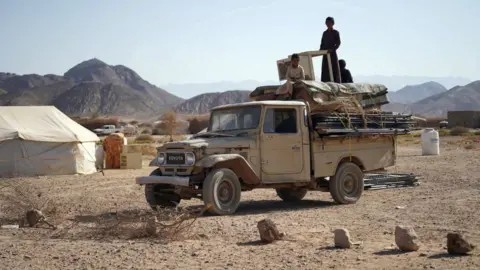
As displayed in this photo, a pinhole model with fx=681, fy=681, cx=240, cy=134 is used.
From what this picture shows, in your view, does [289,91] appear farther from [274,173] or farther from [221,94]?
[221,94]

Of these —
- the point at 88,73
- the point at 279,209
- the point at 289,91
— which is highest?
the point at 88,73

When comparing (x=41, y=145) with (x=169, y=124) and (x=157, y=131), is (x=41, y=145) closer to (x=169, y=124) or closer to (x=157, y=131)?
(x=169, y=124)

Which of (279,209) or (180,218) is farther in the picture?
(279,209)

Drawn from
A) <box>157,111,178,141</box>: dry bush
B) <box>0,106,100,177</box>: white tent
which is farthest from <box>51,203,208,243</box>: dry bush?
<box>157,111,178,141</box>: dry bush

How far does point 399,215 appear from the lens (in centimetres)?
1096

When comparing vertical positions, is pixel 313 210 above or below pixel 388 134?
below

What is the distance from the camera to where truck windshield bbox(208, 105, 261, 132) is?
12.1 meters

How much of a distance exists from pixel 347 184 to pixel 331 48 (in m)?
2.86

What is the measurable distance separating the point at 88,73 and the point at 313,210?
16278cm

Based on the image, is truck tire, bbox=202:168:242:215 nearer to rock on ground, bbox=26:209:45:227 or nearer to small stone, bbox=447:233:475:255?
rock on ground, bbox=26:209:45:227

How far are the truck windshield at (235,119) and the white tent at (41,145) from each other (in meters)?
10.5

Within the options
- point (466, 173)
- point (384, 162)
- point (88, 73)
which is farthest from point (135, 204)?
point (88, 73)

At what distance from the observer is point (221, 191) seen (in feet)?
37.2

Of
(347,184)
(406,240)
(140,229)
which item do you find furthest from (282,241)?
(347,184)
